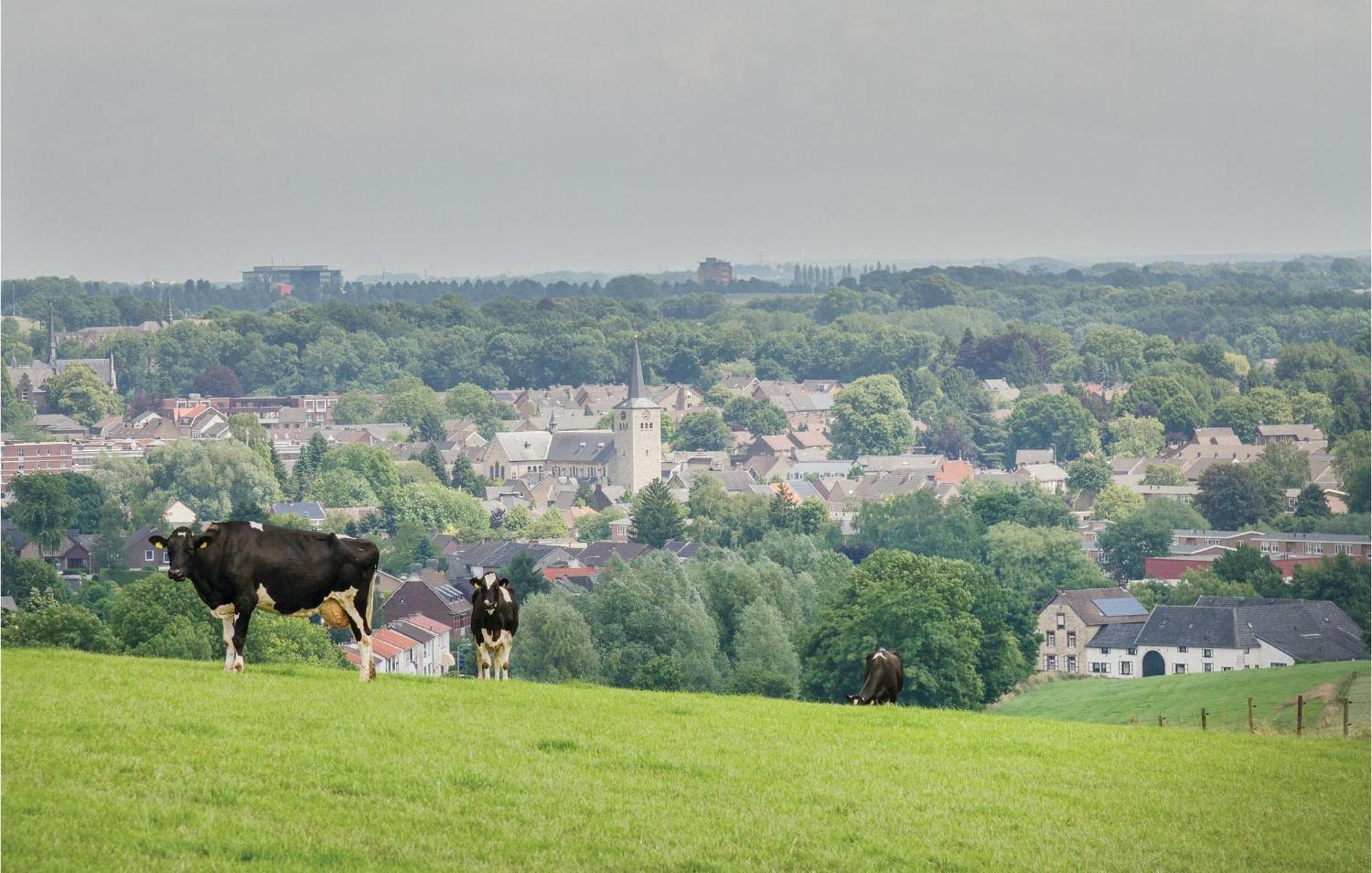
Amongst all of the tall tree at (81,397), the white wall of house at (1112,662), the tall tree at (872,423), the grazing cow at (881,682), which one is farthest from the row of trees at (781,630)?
the tall tree at (81,397)

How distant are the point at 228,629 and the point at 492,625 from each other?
3021 mm

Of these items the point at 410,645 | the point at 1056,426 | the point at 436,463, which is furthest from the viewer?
the point at 1056,426

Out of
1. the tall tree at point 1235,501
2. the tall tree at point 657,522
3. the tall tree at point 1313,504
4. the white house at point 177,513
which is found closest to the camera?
the tall tree at point 657,522

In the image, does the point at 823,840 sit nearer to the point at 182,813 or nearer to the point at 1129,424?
the point at 182,813

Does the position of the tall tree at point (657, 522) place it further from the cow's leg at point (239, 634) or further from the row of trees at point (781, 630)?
the cow's leg at point (239, 634)

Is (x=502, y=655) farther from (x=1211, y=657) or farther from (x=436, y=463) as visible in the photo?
(x=436, y=463)

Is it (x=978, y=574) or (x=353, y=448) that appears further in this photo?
(x=353, y=448)

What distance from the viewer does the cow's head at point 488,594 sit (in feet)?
49.9

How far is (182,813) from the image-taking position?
27.1 ft

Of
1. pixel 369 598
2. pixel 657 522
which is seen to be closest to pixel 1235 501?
pixel 657 522

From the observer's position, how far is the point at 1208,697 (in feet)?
134

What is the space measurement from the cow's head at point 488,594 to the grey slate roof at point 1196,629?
43.9 metres

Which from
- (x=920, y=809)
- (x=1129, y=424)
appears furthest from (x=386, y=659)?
(x=1129, y=424)

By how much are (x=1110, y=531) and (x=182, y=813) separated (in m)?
77.3
